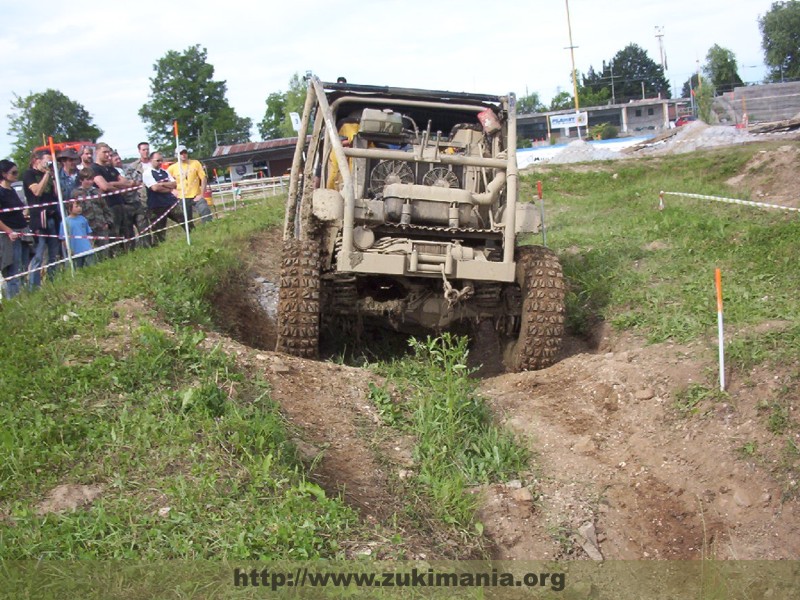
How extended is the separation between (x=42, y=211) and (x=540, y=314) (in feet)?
18.5

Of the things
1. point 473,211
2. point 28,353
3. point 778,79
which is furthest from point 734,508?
point 778,79

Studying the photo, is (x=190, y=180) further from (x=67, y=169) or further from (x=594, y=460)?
(x=594, y=460)

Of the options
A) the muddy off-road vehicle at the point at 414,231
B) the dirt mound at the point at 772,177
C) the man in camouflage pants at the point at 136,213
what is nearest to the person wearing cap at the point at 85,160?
the man in camouflage pants at the point at 136,213

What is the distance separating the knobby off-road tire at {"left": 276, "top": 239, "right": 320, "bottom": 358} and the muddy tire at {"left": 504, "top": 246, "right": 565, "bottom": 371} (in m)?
1.68

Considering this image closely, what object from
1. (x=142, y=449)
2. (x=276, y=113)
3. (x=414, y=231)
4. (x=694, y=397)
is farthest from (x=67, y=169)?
(x=276, y=113)

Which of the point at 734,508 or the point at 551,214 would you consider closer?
the point at 734,508

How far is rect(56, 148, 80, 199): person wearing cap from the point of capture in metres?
9.49

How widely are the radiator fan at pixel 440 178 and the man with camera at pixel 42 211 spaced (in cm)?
416

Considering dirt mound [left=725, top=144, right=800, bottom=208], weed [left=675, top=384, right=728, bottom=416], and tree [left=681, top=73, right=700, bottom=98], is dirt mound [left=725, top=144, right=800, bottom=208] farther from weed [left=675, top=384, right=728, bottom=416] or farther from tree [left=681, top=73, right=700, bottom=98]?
tree [left=681, top=73, right=700, bottom=98]

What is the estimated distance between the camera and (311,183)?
795cm

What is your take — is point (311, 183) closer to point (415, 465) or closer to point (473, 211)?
point (473, 211)

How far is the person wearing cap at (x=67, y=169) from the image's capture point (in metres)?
9.49

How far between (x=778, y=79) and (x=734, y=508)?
6921 centimetres

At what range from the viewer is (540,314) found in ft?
22.1
